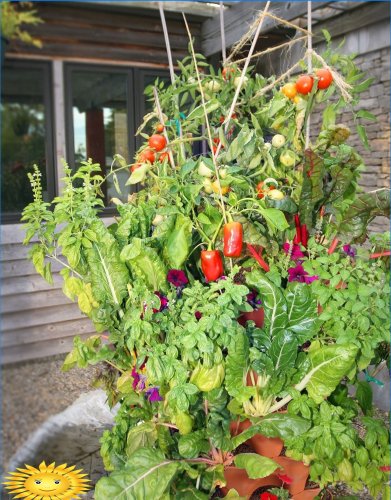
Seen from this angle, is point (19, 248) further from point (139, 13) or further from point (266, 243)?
point (266, 243)

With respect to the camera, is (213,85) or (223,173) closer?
(223,173)

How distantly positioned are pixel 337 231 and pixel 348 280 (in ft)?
0.53

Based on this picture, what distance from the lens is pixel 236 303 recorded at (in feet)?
3.66

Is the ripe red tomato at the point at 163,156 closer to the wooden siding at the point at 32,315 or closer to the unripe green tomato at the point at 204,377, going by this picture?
the unripe green tomato at the point at 204,377

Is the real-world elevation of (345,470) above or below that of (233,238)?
below

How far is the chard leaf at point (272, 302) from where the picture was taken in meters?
1.18

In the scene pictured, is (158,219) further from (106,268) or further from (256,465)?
(256,465)

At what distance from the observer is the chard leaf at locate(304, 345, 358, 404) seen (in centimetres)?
114

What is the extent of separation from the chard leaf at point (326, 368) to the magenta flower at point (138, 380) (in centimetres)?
35

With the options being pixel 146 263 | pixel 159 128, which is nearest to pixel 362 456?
pixel 146 263

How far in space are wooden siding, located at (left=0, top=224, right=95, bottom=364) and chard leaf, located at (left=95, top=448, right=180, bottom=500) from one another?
194cm

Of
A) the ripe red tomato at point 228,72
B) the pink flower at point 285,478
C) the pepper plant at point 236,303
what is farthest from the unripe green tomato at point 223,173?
the pink flower at point 285,478

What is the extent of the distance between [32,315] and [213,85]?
208cm

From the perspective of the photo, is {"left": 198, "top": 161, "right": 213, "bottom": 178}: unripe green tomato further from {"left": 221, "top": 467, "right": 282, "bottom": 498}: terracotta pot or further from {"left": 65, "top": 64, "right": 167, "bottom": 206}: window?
{"left": 65, "top": 64, "right": 167, "bottom": 206}: window
